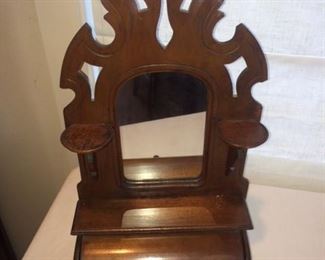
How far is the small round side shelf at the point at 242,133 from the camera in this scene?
1.68ft

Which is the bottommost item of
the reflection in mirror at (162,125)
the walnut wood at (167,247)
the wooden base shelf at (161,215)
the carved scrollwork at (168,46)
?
Result: the walnut wood at (167,247)

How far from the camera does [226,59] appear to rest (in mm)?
484

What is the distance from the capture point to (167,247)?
22.9 inches

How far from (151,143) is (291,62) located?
0.33 meters

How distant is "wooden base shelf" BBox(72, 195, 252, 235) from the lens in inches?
22.7

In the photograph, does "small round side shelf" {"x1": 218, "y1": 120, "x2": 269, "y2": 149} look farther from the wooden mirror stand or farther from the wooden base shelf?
the wooden base shelf

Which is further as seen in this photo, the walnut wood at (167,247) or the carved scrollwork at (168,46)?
the walnut wood at (167,247)

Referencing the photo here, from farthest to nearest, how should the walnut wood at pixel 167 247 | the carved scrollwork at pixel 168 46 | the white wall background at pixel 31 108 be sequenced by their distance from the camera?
the white wall background at pixel 31 108
the walnut wood at pixel 167 247
the carved scrollwork at pixel 168 46

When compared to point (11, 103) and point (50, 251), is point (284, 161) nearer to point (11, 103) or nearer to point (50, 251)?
point (50, 251)

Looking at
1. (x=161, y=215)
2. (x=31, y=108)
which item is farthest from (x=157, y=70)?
(x=31, y=108)

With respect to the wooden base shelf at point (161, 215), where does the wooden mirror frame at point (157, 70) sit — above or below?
above

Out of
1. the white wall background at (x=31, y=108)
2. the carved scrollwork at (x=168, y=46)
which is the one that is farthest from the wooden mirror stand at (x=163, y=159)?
the white wall background at (x=31, y=108)

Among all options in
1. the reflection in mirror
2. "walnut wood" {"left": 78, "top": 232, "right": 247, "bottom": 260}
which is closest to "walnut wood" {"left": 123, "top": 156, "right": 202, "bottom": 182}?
the reflection in mirror

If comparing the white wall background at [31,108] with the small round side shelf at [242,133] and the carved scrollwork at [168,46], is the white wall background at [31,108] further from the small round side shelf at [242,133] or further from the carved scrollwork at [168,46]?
the small round side shelf at [242,133]
